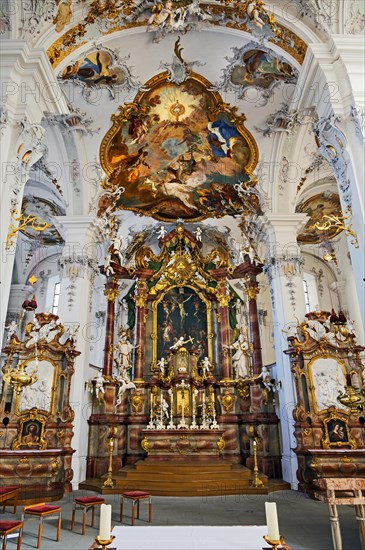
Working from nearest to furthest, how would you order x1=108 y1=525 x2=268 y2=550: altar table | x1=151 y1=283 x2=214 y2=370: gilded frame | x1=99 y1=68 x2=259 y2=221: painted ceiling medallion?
x1=108 y1=525 x2=268 y2=550: altar table, x1=99 y1=68 x2=259 y2=221: painted ceiling medallion, x1=151 y1=283 x2=214 y2=370: gilded frame

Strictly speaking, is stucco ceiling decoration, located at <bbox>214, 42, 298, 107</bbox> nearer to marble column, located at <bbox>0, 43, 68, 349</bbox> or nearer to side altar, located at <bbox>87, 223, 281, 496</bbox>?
marble column, located at <bbox>0, 43, 68, 349</bbox>

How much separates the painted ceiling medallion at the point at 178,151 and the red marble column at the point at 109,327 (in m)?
3.01

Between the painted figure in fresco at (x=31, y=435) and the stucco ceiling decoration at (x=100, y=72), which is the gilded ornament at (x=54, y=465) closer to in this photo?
the painted figure in fresco at (x=31, y=435)

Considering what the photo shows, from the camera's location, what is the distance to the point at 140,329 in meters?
15.1

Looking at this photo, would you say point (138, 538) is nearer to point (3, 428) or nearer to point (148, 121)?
point (3, 428)

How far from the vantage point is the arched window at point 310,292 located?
1822cm

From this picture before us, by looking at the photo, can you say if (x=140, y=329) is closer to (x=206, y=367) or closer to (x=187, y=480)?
(x=206, y=367)

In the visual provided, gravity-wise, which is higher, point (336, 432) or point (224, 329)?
point (224, 329)

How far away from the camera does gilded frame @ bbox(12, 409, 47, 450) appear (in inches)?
385

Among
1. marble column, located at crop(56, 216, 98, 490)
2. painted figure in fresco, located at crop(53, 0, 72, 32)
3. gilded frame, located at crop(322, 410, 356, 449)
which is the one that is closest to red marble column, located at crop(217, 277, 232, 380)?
gilded frame, located at crop(322, 410, 356, 449)

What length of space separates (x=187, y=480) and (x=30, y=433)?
13.3 ft

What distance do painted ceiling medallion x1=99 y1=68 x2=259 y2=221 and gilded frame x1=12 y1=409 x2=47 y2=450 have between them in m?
6.54

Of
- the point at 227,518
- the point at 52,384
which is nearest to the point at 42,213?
the point at 52,384

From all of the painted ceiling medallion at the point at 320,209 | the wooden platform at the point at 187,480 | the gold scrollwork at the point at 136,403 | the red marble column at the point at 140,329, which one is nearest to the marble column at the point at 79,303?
the wooden platform at the point at 187,480
